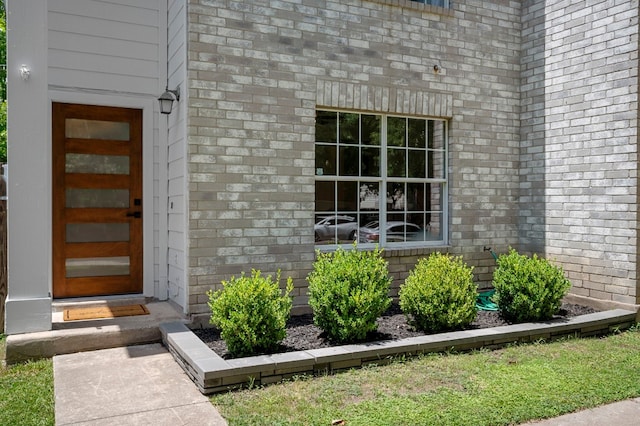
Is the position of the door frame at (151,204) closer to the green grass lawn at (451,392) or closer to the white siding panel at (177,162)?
the white siding panel at (177,162)

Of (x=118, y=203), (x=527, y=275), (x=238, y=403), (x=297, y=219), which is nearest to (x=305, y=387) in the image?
(x=238, y=403)

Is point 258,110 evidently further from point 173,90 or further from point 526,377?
point 526,377

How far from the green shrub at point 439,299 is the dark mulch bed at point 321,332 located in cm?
18

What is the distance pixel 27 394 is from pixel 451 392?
321cm

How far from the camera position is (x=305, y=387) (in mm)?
4121

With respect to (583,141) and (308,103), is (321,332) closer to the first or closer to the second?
(308,103)

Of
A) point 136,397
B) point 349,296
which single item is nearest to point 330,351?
point 349,296

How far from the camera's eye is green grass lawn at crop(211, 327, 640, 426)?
359 centimetres

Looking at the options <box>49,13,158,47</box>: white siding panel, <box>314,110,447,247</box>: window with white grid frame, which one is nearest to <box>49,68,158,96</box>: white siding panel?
<box>49,13,158,47</box>: white siding panel

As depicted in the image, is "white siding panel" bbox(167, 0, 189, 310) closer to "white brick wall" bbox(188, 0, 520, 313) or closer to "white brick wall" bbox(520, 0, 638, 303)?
"white brick wall" bbox(188, 0, 520, 313)

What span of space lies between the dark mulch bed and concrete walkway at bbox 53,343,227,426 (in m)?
0.44

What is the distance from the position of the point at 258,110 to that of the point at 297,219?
4.22ft

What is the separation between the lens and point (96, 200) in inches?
245

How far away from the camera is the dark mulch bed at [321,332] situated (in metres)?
4.84
